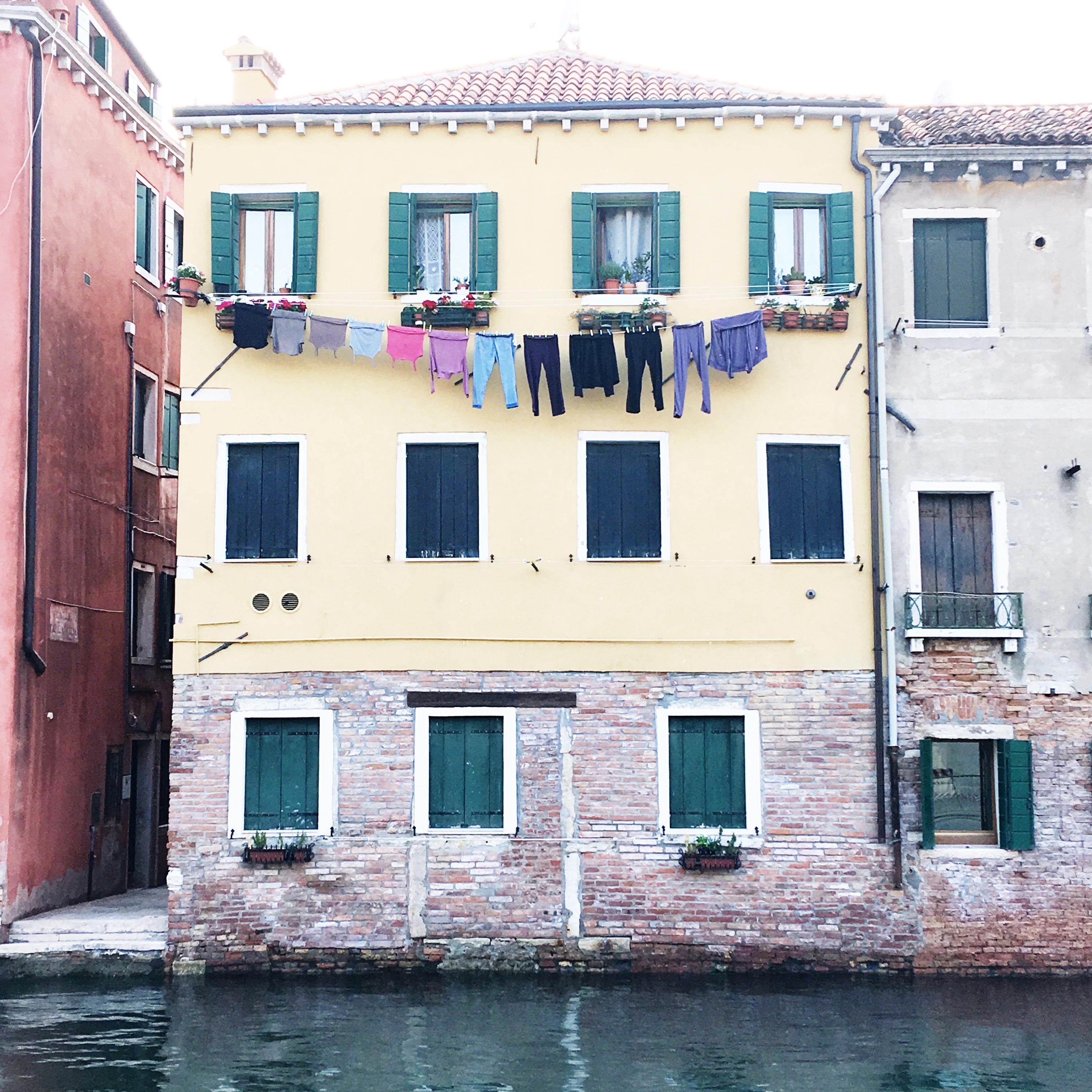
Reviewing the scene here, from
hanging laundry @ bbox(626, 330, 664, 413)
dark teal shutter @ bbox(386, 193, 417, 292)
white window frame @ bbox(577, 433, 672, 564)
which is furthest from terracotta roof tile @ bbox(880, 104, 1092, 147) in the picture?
dark teal shutter @ bbox(386, 193, 417, 292)

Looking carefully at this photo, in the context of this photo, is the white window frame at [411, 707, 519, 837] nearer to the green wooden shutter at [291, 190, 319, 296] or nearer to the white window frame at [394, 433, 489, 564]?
the white window frame at [394, 433, 489, 564]

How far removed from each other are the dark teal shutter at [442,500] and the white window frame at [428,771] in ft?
5.99

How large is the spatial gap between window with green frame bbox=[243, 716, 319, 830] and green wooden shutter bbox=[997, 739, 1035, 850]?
308 inches

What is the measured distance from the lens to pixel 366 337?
15.7 metres

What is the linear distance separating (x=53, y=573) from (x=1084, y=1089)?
13062 millimetres

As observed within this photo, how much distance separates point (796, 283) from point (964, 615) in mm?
4342

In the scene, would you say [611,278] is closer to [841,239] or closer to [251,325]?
[841,239]

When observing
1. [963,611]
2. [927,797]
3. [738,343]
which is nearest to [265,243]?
[738,343]

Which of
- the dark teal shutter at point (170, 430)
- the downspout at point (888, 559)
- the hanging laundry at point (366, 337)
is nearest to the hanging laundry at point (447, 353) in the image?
the hanging laundry at point (366, 337)

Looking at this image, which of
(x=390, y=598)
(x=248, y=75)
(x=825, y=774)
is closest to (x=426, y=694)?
(x=390, y=598)

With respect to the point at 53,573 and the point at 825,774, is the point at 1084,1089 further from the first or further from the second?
the point at 53,573

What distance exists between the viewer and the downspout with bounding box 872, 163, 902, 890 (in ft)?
50.6

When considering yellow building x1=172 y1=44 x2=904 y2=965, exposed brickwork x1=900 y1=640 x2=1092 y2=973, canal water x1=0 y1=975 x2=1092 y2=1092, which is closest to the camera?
canal water x1=0 y1=975 x2=1092 y2=1092

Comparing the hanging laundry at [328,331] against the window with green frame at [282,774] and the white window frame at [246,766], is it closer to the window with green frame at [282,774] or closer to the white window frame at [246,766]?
the white window frame at [246,766]
